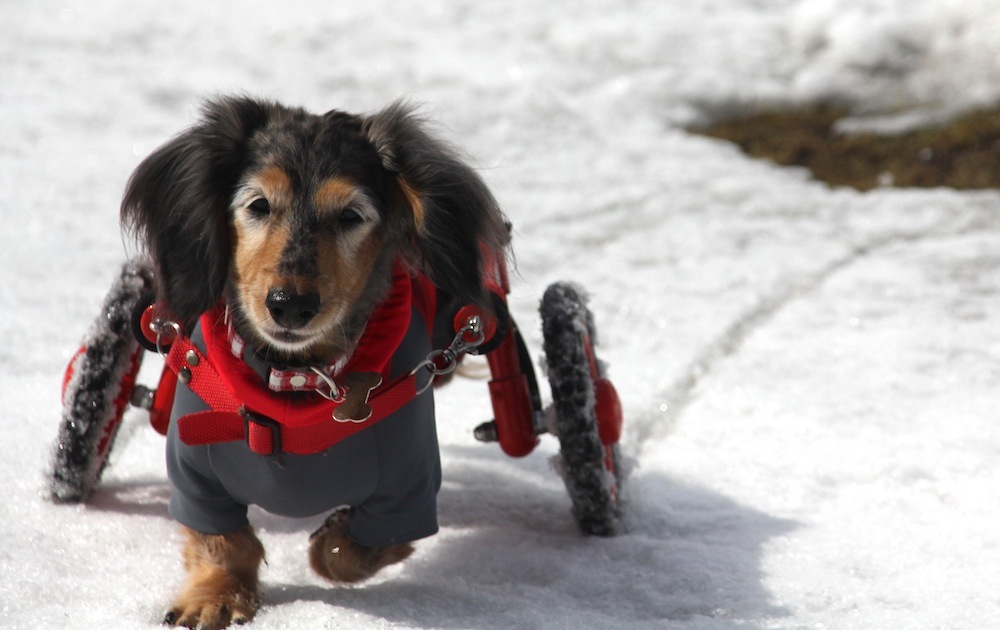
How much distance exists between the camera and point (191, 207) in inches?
82.9

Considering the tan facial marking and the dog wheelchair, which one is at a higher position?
the tan facial marking

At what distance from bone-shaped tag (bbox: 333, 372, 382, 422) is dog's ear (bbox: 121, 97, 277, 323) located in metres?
0.31

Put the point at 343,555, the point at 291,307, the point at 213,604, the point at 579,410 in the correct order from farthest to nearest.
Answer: the point at 579,410, the point at 343,555, the point at 213,604, the point at 291,307

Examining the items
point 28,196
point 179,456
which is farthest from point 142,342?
point 28,196

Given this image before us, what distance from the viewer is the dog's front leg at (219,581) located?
7.12ft

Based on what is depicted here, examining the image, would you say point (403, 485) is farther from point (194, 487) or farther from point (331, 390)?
point (194, 487)

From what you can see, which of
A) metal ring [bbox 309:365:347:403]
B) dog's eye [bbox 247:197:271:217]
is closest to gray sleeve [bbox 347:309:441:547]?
metal ring [bbox 309:365:347:403]

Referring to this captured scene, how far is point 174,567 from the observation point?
2.43 metres

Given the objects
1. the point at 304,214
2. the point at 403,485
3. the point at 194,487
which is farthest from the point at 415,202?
the point at 194,487

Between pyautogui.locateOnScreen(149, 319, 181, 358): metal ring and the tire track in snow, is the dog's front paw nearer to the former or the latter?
pyautogui.locateOnScreen(149, 319, 181, 358): metal ring

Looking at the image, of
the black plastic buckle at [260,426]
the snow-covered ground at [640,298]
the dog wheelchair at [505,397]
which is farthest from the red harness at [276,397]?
the snow-covered ground at [640,298]

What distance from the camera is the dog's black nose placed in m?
1.96

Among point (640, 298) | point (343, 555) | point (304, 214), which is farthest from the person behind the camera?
point (640, 298)

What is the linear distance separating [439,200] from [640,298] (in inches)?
78.1
